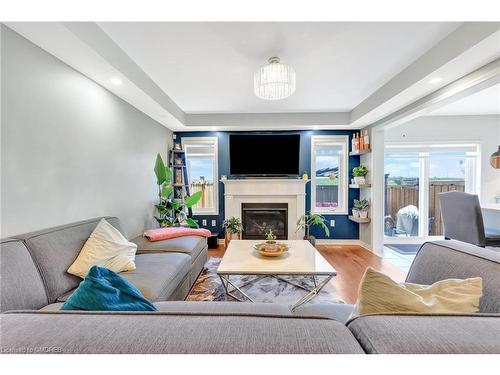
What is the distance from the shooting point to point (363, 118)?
3658 millimetres

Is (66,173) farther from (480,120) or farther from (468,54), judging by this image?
(480,120)

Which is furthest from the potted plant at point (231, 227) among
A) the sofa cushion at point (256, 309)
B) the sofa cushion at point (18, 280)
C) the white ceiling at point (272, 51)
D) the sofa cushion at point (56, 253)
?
the sofa cushion at point (18, 280)

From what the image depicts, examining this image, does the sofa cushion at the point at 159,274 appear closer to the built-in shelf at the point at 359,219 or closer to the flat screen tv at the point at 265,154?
the flat screen tv at the point at 265,154

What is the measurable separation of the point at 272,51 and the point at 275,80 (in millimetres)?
310

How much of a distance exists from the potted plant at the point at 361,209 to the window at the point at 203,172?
8.66ft

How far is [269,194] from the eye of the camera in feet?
14.5

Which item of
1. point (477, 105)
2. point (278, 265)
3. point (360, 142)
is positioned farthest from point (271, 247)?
point (477, 105)

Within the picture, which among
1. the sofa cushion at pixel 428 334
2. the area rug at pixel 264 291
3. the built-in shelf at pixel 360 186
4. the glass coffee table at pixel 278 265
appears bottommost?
the area rug at pixel 264 291

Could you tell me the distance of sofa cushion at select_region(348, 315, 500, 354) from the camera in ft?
1.74

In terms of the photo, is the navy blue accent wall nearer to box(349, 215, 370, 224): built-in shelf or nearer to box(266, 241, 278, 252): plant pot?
box(349, 215, 370, 224): built-in shelf

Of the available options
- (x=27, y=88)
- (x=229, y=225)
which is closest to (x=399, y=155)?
(x=229, y=225)

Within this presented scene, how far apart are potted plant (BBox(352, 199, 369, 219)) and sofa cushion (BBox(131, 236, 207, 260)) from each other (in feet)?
9.65

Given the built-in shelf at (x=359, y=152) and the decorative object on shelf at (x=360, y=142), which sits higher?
the decorative object on shelf at (x=360, y=142)

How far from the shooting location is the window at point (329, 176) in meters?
4.54
